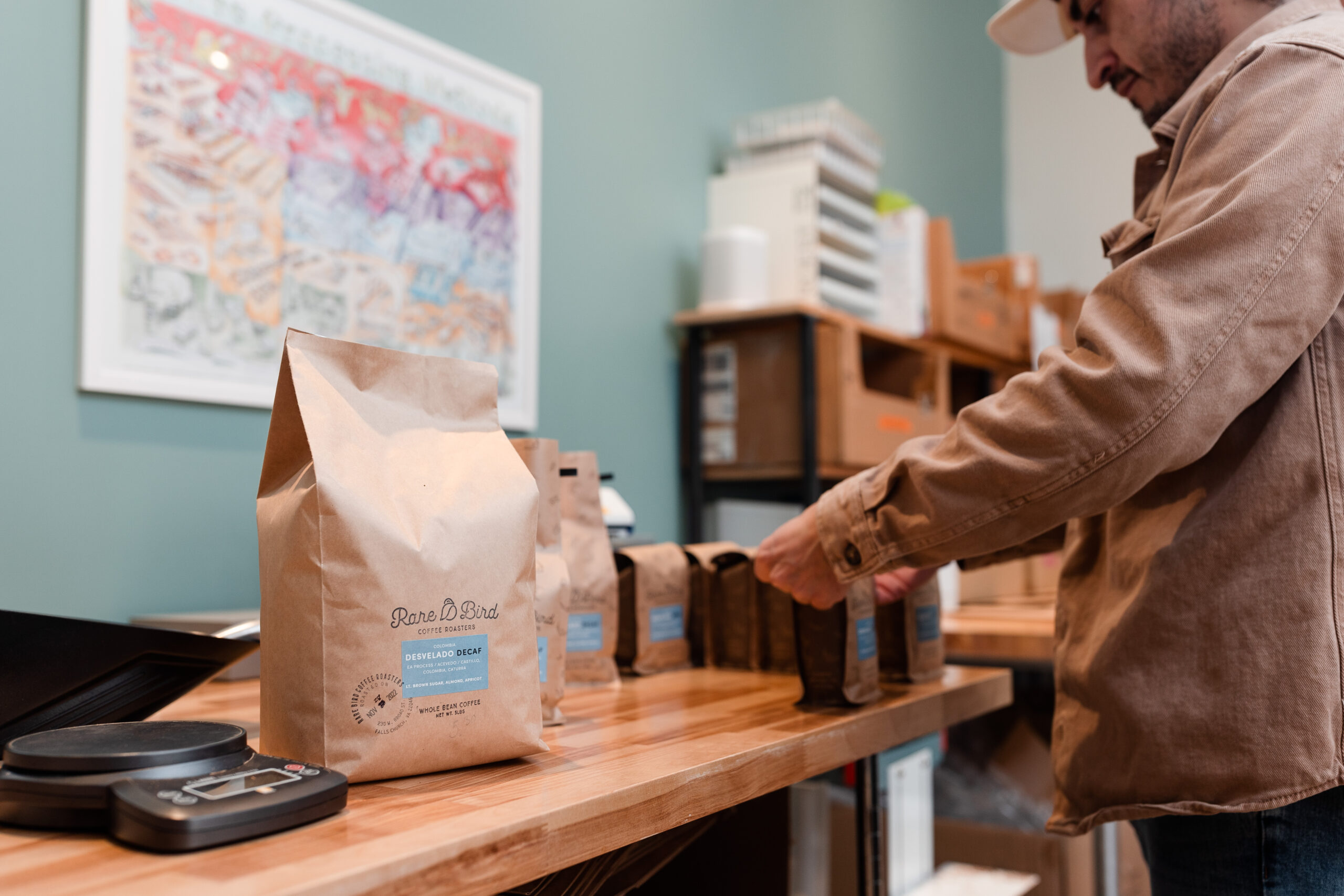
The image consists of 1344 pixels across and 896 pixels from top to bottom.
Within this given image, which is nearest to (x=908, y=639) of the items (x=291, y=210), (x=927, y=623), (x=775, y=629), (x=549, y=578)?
(x=927, y=623)

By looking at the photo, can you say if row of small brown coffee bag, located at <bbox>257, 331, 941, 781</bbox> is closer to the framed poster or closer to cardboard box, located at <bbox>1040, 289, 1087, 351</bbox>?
the framed poster

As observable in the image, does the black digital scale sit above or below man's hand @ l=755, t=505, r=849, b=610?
below

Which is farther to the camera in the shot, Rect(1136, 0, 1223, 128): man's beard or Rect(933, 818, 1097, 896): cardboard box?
Rect(933, 818, 1097, 896): cardboard box

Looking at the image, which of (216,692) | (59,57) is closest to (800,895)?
(216,692)

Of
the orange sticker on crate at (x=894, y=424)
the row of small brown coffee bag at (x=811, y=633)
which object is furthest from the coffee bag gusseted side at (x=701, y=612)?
the orange sticker on crate at (x=894, y=424)

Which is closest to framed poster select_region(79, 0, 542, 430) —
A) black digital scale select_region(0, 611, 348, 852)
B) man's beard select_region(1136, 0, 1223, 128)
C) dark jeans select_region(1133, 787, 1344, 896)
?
black digital scale select_region(0, 611, 348, 852)

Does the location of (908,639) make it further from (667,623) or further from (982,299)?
(982,299)

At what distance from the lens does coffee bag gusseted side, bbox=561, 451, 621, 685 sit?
1.25m

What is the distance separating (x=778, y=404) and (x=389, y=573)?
1808 mm

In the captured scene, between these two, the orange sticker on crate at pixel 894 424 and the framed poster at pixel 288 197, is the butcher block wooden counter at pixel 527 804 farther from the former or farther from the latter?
the orange sticker on crate at pixel 894 424

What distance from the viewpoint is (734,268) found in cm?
244

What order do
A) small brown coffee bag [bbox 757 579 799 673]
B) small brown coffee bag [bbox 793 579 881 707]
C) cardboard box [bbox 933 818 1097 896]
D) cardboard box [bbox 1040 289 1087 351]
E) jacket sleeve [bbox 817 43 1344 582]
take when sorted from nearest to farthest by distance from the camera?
1. jacket sleeve [bbox 817 43 1344 582]
2. small brown coffee bag [bbox 793 579 881 707]
3. small brown coffee bag [bbox 757 579 799 673]
4. cardboard box [bbox 933 818 1097 896]
5. cardboard box [bbox 1040 289 1087 351]

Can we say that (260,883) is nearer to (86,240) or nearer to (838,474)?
(86,240)

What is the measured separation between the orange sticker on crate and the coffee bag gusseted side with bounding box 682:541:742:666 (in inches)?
47.4
